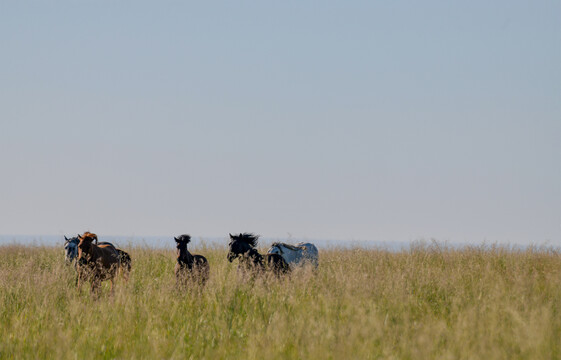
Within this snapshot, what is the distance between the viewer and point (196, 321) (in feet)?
25.5

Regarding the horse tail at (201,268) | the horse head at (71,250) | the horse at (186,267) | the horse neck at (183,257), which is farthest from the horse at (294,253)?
the horse head at (71,250)

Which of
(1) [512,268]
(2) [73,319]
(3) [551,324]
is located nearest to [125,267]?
(2) [73,319]

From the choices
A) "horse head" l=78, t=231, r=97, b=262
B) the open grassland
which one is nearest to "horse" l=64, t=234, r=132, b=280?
the open grassland

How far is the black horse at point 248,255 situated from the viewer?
37.7ft

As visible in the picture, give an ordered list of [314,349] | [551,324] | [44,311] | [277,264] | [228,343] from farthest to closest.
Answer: [277,264], [44,311], [551,324], [228,343], [314,349]

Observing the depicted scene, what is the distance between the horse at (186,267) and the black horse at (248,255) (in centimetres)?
70

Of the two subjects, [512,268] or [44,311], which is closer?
[44,311]

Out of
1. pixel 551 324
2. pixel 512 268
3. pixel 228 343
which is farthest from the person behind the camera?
pixel 512 268

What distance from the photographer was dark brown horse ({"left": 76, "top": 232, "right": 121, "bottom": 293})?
11.0 meters

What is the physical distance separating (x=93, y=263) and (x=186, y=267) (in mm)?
1928

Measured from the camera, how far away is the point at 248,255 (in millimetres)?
11617

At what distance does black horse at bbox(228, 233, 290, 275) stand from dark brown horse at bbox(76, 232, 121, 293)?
2.54 metres

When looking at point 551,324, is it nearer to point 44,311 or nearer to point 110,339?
point 110,339

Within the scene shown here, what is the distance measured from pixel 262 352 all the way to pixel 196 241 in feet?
51.3
